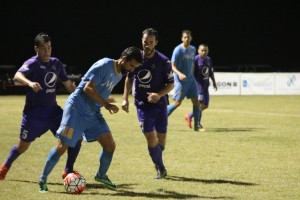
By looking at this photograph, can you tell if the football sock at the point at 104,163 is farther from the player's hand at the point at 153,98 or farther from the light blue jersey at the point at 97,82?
the player's hand at the point at 153,98

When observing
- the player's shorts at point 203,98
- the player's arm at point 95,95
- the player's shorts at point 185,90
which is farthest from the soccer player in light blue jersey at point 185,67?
the player's arm at point 95,95

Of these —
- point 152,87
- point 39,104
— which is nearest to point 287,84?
point 152,87

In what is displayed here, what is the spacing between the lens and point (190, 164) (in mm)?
9844

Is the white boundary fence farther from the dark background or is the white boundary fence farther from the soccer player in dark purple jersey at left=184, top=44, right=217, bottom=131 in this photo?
the soccer player in dark purple jersey at left=184, top=44, right=217, bottom=131

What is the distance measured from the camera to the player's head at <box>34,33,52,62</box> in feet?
26.0

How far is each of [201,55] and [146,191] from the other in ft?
30.7

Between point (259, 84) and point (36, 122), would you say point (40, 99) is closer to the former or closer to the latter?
point (36, 122)

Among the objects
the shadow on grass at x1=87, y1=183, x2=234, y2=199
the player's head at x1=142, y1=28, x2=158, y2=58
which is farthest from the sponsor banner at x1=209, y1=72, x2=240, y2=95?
the shadow on grass at x1=87, y1=183, x2=234, y2=199

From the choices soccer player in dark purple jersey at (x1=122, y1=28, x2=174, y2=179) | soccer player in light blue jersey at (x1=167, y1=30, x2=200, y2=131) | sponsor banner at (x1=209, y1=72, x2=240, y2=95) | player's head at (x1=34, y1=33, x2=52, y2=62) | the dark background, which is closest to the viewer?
player's head at (x1=34, y1=33, x2=52, y2=62)

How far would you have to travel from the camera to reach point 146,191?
7578 millimetres

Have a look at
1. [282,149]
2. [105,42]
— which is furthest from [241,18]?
[282,149]

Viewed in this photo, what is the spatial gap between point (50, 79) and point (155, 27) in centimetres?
3881

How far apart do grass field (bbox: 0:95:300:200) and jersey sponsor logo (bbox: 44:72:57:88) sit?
1.32 m

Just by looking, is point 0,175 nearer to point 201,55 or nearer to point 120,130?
point 120,130
